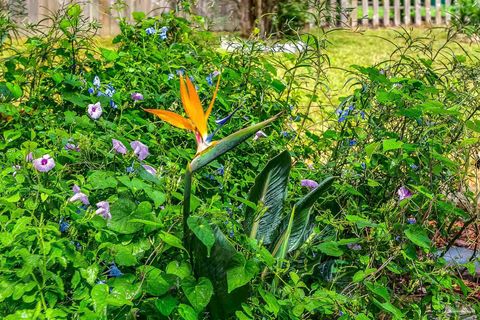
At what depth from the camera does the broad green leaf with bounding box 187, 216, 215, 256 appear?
2182mm

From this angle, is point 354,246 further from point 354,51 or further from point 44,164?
point 354,51

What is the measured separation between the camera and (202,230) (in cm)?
220

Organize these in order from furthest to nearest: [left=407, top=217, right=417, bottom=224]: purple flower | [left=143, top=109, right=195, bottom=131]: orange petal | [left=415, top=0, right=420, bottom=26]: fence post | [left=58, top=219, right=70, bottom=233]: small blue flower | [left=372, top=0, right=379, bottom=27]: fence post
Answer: [left=415, top=0, right=420, bottom=26]: fence post, [left=372, top=0, right=379, bottom=27]: fence post, [left=407, top=217, right=417, bottom=224]: purple flower, [left=58, top=219, right=70, bottom=233]: small blue flower, [left=143, top=109, right=195, bottom=131]: orange petal

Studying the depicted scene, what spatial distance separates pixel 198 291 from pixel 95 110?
100cm

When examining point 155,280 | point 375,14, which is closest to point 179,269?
point 155,280

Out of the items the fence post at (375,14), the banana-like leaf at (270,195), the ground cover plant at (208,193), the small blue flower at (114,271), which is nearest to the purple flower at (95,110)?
the ground cover plant at (208,193)

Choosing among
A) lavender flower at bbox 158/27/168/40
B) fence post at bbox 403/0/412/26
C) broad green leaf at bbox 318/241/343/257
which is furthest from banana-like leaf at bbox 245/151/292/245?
fence post at bbox 403/0/412/26

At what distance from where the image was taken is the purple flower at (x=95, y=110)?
9.84 feet

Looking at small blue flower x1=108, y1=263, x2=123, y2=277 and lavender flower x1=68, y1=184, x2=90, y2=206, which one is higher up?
lavender flower x1=68, y1=184, x2=90, y2=206

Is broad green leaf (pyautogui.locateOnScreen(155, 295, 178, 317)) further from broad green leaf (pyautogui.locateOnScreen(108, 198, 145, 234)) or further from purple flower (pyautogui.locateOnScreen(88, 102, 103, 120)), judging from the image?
purple flower (pyautogui.locateOnScreen(88, 102, 103, 120))

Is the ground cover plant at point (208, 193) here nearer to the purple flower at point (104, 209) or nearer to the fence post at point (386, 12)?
the purple flower at point (104, 209)

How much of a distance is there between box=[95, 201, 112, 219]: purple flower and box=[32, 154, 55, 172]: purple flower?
7.2 inches

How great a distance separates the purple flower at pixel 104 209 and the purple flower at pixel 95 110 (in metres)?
0.71

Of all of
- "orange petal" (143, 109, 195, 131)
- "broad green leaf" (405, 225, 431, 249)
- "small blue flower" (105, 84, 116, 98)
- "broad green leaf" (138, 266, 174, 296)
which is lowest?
"broad green leaf" (405, 225, 431, 249)
